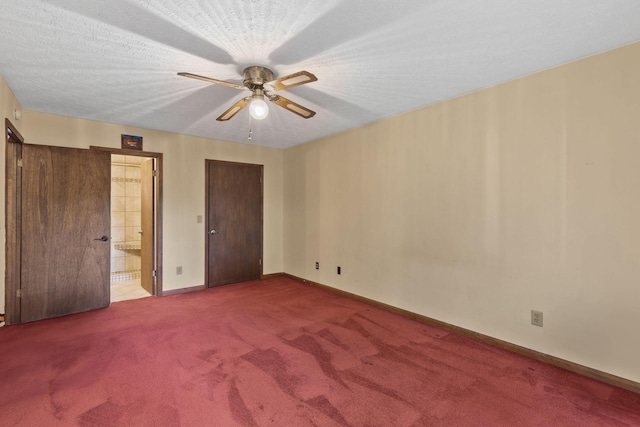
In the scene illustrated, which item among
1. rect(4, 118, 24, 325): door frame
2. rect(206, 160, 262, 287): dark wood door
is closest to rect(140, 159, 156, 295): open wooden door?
rect(206, 160, 262, 287): dark wood door

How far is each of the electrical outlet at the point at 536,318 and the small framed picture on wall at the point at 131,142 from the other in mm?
4965

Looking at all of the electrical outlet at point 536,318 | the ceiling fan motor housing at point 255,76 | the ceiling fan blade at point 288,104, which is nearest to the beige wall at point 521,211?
the electrical outlet at point 536,318

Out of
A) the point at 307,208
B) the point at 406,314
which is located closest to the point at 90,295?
the point at 307,208

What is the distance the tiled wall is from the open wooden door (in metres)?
1.16

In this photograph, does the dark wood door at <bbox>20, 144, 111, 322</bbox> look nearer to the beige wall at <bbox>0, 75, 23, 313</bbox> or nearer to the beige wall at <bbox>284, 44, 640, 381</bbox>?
the beige wall at <bbox>0, 75, 23, 313</bbox>

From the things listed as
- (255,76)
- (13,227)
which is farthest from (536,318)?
(13,227)

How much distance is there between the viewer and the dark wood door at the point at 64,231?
3387 mm

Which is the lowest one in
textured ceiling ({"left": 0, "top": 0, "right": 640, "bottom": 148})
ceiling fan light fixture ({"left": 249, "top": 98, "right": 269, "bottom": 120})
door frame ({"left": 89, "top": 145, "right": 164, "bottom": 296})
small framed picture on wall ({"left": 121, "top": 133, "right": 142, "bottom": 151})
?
door frame ({"left": 89, "top": 145, "right": 164, "bottom": 296})

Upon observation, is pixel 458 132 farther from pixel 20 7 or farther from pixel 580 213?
pixel 20 7

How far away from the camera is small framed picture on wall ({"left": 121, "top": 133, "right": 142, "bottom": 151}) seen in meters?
4.04

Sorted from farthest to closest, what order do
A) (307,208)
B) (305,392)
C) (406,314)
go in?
(307,208) < (406,314) < (305,392)

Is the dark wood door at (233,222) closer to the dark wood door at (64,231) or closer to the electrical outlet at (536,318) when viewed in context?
the dark wood door at (64,231)

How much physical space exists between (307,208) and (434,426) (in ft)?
12.2

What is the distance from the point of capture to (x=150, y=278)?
4453 mm
